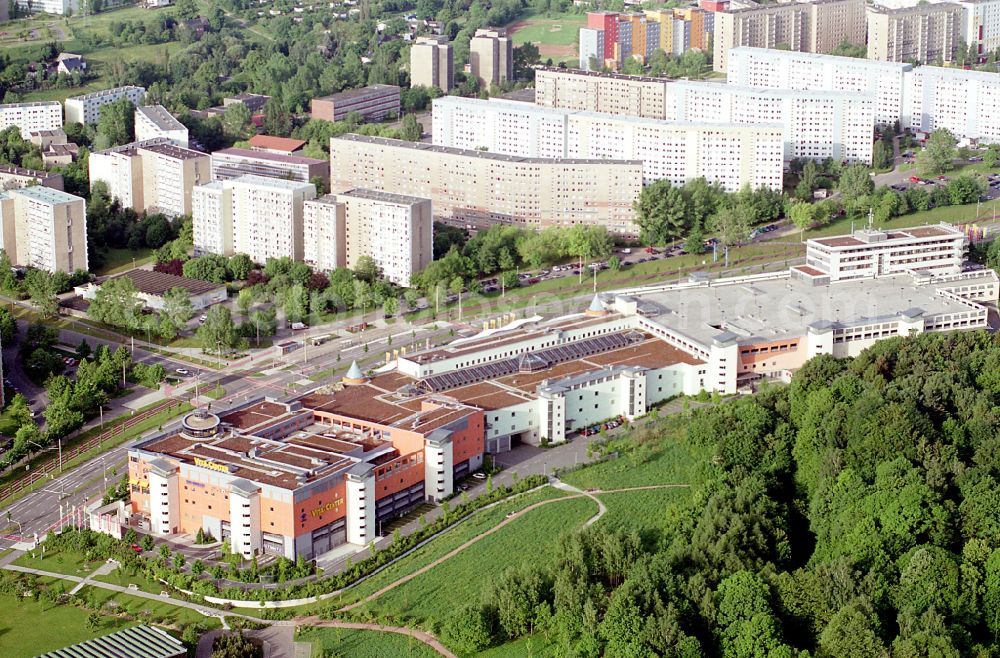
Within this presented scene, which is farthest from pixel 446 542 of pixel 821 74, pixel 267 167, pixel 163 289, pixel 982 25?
pixel 982 25

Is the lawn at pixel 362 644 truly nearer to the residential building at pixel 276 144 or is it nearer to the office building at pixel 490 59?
the residential building at pixel 276 144

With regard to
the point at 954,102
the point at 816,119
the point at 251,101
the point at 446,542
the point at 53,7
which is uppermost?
the point at 53,7

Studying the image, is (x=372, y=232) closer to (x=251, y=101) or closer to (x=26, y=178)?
(x=26, y=178)

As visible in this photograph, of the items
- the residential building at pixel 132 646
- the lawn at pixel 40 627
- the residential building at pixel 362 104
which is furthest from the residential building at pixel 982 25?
the residential building at pixel 132 646

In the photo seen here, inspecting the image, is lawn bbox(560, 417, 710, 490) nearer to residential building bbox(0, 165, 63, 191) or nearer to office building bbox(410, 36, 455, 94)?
residential building bbox(0, 165, 63, 191)

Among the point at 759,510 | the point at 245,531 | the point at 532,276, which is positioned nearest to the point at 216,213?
the point at 532,276

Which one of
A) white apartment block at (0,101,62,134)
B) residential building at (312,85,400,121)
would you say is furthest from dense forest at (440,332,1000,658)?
white apartment block at (0,101,62,134)

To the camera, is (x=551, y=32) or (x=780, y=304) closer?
(x=780, y=304)
